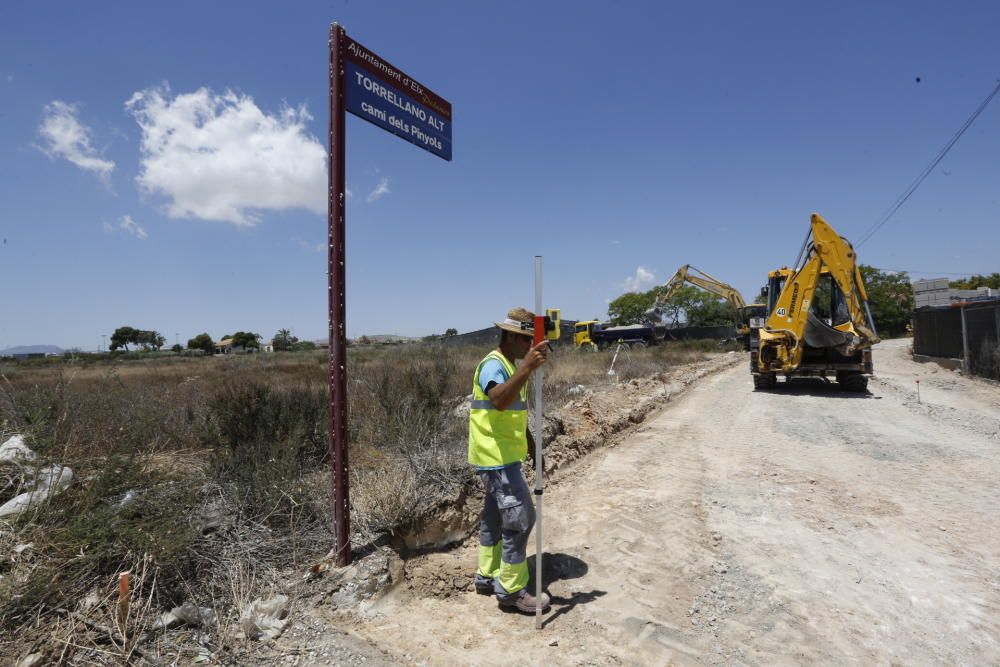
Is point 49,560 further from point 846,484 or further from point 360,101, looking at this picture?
point 846,484

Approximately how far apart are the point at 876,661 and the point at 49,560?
14.0 ft

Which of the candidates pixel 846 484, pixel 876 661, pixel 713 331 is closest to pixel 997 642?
pixel 876 661

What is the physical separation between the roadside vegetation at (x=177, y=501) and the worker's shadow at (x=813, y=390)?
9.89m

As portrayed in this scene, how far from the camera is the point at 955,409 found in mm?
9602

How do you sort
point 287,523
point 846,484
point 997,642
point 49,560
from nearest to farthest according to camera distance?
point 49,560
point 997,642
point 287,523
point 846,484

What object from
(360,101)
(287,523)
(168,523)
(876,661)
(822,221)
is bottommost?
(876,661)

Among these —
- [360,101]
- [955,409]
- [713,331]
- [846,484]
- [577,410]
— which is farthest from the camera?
[713,331]

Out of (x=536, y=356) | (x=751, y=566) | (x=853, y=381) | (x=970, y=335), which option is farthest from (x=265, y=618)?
(x=970, y=335)

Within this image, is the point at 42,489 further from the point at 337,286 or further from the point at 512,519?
the point at 512,519

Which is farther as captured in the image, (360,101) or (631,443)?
(631,443)

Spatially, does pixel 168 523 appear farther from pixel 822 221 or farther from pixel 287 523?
pixel 822 221

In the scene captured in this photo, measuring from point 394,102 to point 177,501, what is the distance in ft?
9.96

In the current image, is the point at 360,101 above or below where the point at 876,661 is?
above

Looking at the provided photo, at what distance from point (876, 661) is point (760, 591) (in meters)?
0.72
